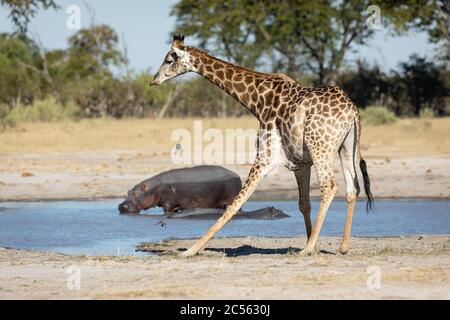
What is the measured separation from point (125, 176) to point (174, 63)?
30.7 ft

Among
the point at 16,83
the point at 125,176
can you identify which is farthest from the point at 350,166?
the point at 16,83

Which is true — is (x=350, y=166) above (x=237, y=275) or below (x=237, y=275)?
above

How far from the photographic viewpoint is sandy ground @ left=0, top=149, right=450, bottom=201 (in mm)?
17000

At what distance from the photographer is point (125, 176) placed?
1938 cm

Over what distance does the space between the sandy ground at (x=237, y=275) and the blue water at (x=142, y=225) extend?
1.49 meters

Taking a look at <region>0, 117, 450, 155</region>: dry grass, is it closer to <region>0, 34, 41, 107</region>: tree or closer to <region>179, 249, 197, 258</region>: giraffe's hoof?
<region>0, 34, 41, 107</region>: tree

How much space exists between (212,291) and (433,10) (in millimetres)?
32244

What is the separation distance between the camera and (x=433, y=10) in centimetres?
3800

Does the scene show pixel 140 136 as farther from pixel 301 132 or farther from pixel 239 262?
pixel 239 262

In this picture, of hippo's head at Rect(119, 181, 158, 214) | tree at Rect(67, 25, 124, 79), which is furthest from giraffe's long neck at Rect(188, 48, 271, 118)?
tree at Rect(67, 25, 124, 79)

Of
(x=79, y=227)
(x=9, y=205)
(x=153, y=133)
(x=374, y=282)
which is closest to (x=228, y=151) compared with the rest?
(x=153, y=133)

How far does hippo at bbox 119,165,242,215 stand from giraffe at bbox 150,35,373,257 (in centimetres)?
438

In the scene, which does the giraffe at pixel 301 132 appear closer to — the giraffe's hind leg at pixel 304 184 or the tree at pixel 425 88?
the giraffe's hind leg at pixel 304 184

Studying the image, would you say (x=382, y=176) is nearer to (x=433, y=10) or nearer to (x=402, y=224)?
(x=402, y=224)
